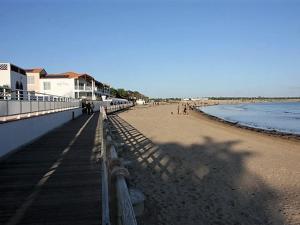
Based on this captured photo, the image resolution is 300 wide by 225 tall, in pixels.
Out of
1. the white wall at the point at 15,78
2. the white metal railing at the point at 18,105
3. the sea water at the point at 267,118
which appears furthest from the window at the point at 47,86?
the white metal railing at the point at 18,105

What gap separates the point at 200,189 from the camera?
362 inches

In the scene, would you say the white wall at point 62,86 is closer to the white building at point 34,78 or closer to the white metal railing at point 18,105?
the white building at point 34,78

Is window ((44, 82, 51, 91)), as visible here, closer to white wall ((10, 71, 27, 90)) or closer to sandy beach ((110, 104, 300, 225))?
white wall ((10, 71, 27, 90))

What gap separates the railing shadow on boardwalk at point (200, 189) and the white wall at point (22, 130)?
3.51 m

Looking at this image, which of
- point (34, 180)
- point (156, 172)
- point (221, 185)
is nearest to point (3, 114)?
point (34, 180)

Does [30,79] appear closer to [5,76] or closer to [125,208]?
[5,76]

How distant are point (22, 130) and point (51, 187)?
532 cm

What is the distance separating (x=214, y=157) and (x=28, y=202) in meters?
9.82

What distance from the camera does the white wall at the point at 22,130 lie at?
29.8ft

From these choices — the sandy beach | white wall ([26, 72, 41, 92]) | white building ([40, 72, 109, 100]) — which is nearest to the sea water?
the sandy beach

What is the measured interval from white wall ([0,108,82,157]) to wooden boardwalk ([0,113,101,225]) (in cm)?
32

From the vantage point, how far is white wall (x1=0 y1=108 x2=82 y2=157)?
909 cm

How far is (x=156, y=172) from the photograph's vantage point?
429 inches

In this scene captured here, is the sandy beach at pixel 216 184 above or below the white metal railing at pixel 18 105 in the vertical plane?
below
